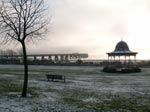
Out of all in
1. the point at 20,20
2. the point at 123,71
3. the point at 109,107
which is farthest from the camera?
the point at 123,71

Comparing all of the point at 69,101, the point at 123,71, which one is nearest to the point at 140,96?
the point at 69,101

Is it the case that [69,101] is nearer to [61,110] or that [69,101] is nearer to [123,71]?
[61,110]

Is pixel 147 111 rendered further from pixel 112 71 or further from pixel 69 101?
pixel 112 71

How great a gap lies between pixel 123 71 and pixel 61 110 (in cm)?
3979

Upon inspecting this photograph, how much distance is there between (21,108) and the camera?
17016 mm

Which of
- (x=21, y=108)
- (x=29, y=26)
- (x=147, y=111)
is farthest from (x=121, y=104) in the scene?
(x=29, y=26)

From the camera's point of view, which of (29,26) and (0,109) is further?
(29,26)

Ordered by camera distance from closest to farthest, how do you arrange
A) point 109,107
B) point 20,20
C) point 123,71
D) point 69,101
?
point 109,107, point 69,101, point 20,20, point 123,71

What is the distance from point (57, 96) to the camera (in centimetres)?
2247

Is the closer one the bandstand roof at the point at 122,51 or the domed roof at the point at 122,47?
the bandstand roof at the point at 122,51

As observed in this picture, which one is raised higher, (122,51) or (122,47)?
(122,47)

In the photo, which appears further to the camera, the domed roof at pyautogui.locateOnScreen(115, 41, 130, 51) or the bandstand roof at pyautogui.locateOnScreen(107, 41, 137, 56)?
the domed roof at pyautogui.locateOnScreen(115, 41, 130, 51)

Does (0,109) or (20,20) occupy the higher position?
(20,20)

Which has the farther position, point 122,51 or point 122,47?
point 122,47
